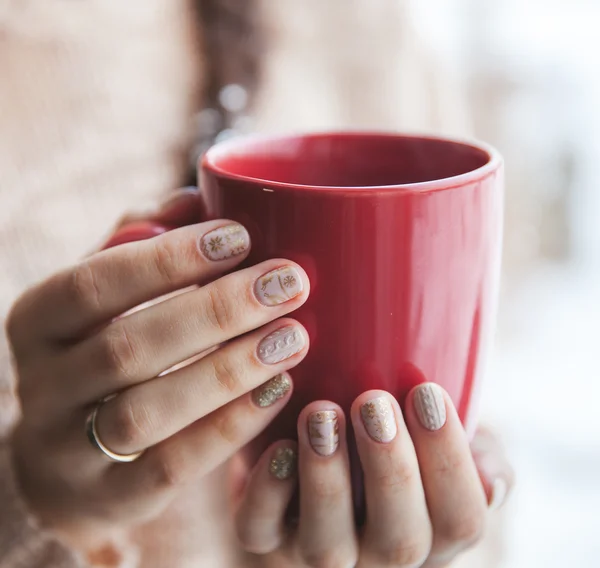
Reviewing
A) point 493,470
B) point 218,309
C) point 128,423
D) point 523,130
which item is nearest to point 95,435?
point 128,423

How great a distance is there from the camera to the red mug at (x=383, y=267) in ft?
1.25

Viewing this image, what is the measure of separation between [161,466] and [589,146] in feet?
3.61

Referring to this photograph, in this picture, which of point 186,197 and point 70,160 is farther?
point 70,160

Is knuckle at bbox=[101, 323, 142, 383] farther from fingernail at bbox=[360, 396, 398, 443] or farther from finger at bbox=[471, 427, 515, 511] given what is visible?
finger at bbox=[471, 427, 515, 511]

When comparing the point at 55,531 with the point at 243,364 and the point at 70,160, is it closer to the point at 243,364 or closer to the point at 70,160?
the point at 243,364

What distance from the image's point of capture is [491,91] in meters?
1.38

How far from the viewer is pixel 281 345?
16.3 inches

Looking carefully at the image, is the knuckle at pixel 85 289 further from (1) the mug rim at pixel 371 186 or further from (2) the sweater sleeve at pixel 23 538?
(2) the sweater sleeve at pixel 23 538

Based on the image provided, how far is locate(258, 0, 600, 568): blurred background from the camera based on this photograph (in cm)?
103

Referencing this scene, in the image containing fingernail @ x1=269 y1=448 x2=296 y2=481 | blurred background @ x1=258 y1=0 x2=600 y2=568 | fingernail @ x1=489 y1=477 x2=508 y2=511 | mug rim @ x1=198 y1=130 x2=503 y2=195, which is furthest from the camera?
blurred background @ x1=258 y1=0 x2=600 y2=568

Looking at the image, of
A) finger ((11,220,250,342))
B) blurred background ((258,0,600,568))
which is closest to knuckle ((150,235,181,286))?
finger ((11,220,250,342))

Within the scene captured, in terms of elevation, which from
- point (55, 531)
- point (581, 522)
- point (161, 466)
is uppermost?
point (161, 466)

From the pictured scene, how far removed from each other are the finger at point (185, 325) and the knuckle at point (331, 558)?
20 centimetres

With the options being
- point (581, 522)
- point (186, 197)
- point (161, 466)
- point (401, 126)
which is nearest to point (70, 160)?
point (186, 197)
